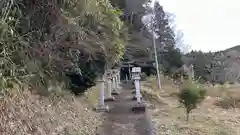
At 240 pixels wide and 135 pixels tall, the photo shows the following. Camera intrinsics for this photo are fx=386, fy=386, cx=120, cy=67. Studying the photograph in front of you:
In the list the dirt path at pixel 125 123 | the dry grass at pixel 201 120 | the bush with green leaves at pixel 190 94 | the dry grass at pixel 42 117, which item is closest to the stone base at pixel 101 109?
the dirt path at pixel 125 123

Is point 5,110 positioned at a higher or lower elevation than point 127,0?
lower

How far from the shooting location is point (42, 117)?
6543 mm

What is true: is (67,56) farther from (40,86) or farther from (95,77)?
(95,77)

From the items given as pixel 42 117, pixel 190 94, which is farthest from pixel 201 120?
pixel 42 117

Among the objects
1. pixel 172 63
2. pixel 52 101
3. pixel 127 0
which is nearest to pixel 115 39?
pixel 52 101

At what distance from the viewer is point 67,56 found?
28.8 feet

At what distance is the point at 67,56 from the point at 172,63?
97.8 feet

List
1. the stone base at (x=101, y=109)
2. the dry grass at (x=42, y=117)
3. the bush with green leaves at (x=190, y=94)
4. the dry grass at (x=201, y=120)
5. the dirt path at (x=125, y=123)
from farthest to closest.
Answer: the stone base at (x=101, y=109)
the bush with green leaves at (x=190, y=94)
the dry grass at (x=201, y=120)
the dirt path at (x=125, y=123)
the dry grass at (x=42, y=117)

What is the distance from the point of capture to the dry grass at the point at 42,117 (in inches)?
199

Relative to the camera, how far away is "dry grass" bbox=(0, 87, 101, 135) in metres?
5.05

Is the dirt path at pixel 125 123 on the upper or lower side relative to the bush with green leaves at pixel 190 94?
lower

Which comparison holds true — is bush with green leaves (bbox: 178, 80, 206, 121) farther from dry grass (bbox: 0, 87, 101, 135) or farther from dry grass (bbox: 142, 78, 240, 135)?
dry grass (bbox: 0, 87, 101, 135)

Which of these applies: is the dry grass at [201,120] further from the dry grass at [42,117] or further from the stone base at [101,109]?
the dry grass at [42,117]

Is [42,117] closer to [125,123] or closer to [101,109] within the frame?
[125,123]
